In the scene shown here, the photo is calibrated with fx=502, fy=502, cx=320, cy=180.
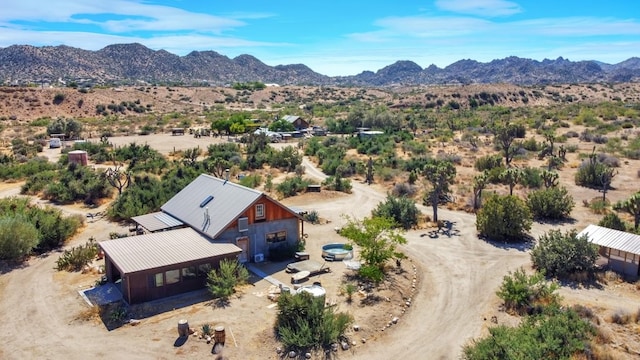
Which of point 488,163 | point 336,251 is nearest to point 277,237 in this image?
point 336,251

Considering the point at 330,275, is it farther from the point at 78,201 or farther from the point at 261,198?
the point at 78,201

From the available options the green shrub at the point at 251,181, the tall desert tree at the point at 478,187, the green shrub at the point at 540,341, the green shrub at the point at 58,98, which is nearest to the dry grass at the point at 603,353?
the green shrub at the point at 540,341

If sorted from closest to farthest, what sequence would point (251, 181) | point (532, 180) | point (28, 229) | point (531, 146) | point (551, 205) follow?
point (28, 229) < point (551, 205) < point (532, 180) < point (251, 181) < point (531, 146)

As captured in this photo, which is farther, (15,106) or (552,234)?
(15,106)

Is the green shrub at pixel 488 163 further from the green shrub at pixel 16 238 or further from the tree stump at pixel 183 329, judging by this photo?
the green shrub at pixel 16 238

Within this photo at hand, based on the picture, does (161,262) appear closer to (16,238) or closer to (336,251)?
(336,251)

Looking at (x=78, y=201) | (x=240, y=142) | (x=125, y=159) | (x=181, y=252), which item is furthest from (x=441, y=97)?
(x=181, y=252)

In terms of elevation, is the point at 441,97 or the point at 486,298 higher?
the point at 441,97
